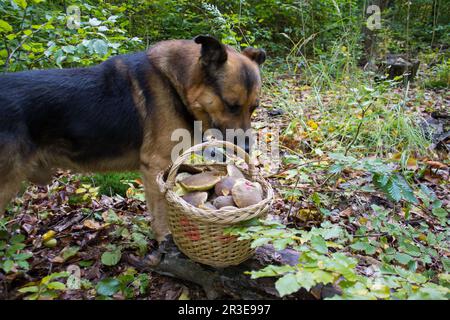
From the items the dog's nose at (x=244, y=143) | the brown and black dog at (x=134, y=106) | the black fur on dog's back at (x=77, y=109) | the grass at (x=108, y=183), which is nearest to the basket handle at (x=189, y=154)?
the dog's nose at (x=244, y=143)

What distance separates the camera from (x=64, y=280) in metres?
3.03

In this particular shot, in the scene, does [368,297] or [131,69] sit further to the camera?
[131,69]

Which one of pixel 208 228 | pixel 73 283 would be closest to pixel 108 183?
pixel 73 283

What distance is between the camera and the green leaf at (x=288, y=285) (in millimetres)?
1688

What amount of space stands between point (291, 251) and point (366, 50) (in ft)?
29.3

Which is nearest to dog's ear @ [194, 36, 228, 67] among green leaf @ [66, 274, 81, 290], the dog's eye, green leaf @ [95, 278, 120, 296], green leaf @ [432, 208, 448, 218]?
the dog's eye

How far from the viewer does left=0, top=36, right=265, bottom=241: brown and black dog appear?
2.94 metres

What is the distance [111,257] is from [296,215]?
1741 millimetres

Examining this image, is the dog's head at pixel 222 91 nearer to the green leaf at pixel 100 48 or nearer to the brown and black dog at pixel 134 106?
the brown and black dog at pixel 134 106

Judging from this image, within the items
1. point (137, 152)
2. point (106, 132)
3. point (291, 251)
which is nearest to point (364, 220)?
point (291, 251)

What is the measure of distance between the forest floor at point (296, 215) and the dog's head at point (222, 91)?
0.69 metres

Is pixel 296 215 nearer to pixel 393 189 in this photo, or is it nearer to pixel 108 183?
pixel 393 189

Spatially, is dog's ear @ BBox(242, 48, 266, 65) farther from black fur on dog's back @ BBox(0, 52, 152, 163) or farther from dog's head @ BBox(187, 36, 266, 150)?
black fur on dog's back @ BBox(0, 52, 152, 163)
